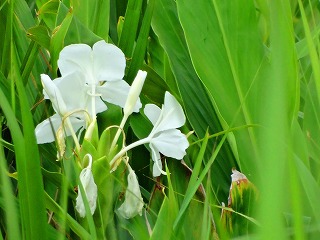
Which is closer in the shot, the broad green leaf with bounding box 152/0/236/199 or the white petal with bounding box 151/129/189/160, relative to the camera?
the white petal with bounding box 151/129/189/160

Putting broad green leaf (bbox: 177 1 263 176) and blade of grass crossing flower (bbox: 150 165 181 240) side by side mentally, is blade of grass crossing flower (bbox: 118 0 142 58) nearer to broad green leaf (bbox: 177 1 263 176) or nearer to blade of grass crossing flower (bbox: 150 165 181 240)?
broad green leaf (bbox: 177 1 263 176)

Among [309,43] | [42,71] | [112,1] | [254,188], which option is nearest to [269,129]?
[309,43]

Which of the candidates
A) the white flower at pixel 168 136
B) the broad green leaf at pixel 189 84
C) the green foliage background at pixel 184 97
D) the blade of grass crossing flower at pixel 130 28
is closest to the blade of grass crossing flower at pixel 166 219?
the green foliage background at pixel 184 97

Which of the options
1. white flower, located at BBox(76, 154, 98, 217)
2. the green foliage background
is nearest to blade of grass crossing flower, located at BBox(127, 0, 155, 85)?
the green foliage background

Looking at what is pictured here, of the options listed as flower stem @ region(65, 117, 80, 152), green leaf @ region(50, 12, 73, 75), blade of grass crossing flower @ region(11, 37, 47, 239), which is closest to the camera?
blade of grass crossing flower @ region(11, 37, 47, 239)

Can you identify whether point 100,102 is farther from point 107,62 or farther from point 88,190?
point 88,190

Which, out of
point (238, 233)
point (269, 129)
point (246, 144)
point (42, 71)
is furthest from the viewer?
point (42, 71)

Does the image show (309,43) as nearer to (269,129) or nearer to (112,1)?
(269,129)
